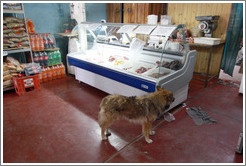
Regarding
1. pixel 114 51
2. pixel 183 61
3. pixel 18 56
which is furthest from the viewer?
pixel 18 56

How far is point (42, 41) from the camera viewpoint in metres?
4.95

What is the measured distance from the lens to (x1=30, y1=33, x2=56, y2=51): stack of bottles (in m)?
4.86

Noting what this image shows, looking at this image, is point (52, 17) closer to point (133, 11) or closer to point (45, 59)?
point (45, 59)

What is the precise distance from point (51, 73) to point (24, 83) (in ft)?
3.34

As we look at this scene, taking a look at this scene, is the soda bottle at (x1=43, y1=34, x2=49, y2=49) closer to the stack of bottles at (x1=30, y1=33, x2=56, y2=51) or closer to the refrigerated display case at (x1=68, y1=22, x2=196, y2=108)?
the stack of bottles at (x1=30, y1=33, x2=56, y2=51)

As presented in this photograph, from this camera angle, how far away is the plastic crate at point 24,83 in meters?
4.29

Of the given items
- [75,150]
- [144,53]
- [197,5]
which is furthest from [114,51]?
[197,5]

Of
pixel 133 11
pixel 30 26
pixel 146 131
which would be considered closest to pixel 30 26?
pixel 30 26

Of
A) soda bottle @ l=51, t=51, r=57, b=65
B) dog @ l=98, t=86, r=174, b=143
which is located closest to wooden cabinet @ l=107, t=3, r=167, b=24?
soda bottle @ l=51, t=51, r=57, b=65

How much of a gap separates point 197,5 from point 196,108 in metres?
3.55

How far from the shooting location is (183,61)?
3367mm

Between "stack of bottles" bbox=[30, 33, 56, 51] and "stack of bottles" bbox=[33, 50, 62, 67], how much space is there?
0.16 meters

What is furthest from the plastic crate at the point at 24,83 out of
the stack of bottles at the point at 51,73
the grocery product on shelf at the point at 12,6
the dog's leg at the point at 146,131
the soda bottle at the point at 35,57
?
the dog's leg at the point at 146,131

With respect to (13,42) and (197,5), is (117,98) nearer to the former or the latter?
(13,42)
